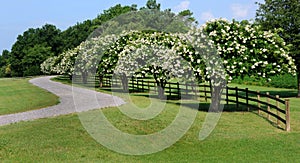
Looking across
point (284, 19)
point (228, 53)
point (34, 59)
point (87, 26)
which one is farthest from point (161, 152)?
point (87, 26)

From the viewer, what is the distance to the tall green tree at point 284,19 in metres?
28.6

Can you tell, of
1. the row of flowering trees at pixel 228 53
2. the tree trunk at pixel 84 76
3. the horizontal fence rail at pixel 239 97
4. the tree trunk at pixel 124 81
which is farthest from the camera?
the tree trunk at pixel 84 76

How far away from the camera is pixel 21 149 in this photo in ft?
36.0

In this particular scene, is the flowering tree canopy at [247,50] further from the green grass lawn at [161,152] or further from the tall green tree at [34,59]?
the tall green tree at [34,59]

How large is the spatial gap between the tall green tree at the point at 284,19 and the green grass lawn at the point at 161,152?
14233 mm

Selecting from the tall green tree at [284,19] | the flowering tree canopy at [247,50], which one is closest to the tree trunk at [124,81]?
the tall green tree at [284,19]

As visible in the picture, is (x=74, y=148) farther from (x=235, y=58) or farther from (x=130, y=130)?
(x=235, y=58)

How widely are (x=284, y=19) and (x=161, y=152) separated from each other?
2236 cm

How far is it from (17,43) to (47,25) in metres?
11.5

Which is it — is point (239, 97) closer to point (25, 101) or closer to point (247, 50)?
point (247, 50)

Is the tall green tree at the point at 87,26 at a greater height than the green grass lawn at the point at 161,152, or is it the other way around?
the tall green tree at the point at 87,26

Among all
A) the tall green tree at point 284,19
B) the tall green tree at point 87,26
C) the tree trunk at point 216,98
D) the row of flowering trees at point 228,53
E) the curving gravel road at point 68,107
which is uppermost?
the tall green tree at point 87,26

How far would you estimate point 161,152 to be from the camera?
10.6 meters

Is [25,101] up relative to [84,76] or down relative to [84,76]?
down
